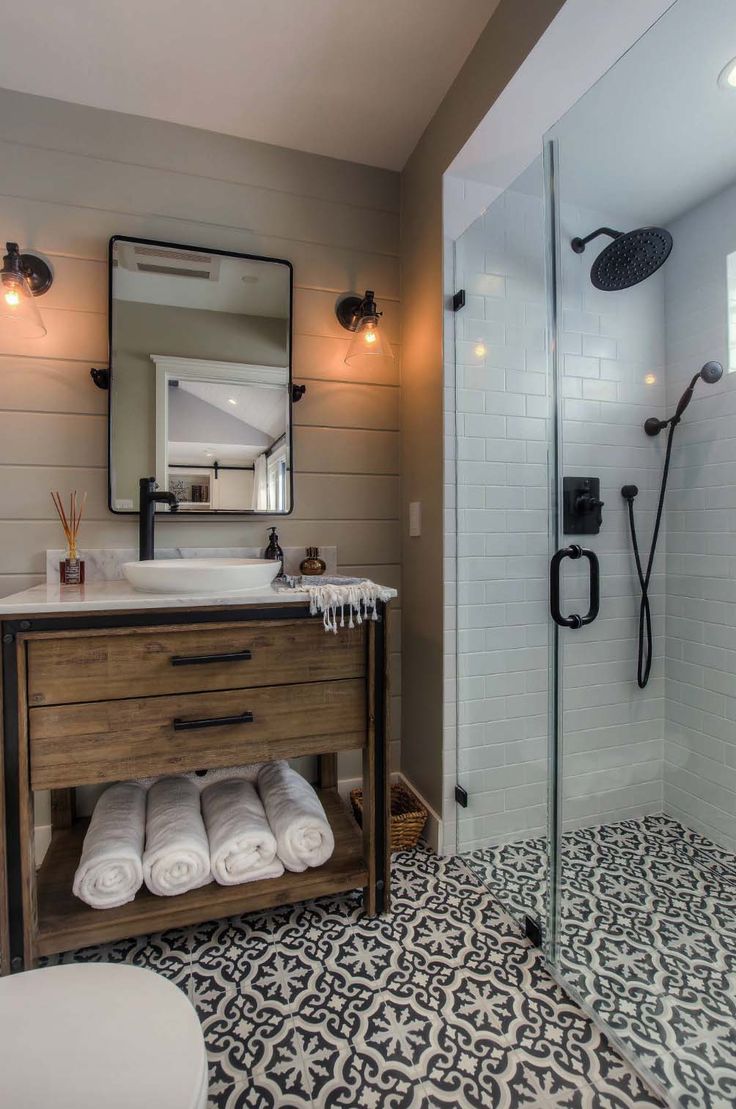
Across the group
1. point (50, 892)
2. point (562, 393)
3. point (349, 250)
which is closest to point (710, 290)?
point (562, 393)

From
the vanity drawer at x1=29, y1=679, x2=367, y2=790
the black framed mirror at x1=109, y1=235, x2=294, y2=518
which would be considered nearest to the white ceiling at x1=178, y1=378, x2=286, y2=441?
the black framed mirror at x1=109, y1=235, x2=294, y2=518

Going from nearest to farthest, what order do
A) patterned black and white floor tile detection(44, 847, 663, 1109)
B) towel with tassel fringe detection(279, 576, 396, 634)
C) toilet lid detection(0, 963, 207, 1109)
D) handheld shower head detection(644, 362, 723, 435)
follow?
toilet lid detection(0, 963, 207, 1109) < patterned black and white floor tile detection(44, 847, 663, 1109) < handheld shower head detection(644, 362, 723, 435) < towel with tassel fringe detection(279, 576, 396, 634)

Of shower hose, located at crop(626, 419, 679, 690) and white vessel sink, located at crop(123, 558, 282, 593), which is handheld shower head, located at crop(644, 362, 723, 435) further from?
white vessel sink, located at crop(123, 558, 282, 593)

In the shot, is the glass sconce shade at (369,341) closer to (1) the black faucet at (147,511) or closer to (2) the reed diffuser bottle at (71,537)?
(1) the black faucet at (147,511)

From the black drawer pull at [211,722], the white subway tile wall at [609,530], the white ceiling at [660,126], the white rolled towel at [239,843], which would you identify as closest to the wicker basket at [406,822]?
the white rolled towel at [239,843]

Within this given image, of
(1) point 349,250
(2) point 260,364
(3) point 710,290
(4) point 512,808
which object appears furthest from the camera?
(1) point 349,250

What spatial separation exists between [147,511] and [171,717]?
0.72 meters

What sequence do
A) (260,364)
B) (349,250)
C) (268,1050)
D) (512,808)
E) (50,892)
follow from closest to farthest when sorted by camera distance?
1. (268,1050)
2. (50,892)
3. (512,808)
4. (260,364)
5. (349,250)

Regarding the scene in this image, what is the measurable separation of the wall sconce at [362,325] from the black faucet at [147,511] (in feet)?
2.82

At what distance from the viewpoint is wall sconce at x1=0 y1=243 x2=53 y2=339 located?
64.8 inches

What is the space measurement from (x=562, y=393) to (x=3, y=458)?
1.74 metres

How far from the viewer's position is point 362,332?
1997 millimetres

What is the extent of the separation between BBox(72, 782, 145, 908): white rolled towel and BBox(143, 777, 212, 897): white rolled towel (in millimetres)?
33

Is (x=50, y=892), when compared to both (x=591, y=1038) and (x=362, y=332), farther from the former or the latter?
(x=362, y=332)
